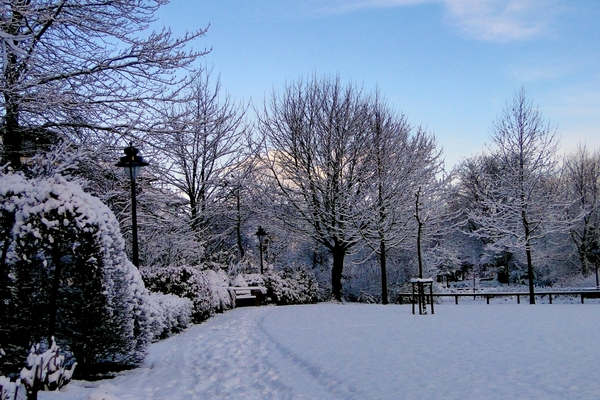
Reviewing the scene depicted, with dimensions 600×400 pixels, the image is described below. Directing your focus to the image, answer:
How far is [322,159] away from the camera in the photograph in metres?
Answer: 22.2

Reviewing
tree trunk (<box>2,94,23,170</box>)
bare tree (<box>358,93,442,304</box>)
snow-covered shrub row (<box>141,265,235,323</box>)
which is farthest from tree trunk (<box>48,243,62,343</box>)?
bare tree (<box>358,93,442,304</box>)

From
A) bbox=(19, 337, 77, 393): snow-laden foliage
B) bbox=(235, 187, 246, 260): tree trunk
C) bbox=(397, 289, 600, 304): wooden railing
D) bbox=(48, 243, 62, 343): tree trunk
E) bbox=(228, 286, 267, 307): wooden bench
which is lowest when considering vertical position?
bbox=(397, 289, 600, 304): wooden railing

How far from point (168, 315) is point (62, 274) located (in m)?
4.77

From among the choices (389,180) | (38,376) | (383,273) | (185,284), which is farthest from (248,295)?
(38,376)

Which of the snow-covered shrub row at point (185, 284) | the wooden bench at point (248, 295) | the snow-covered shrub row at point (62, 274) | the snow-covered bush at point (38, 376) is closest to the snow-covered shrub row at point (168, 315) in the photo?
the snow-covered shrub row at point (185, 284)

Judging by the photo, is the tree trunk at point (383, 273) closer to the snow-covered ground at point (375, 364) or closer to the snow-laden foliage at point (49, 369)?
the snow-covered ground at point (375, 364)

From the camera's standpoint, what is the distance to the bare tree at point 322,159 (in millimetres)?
21797

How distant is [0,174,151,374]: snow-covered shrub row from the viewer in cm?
562

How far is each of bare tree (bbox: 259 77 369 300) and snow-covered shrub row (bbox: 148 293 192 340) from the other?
34.1 feet

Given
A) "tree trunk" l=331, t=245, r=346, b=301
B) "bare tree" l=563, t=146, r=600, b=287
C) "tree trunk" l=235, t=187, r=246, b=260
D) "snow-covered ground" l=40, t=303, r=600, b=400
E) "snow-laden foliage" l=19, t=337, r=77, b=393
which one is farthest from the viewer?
"bare tree" l=563, t=146, r=600, b=287

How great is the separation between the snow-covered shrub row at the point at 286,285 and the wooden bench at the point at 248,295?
527 millimetres

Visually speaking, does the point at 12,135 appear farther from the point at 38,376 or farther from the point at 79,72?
the point at 38,376

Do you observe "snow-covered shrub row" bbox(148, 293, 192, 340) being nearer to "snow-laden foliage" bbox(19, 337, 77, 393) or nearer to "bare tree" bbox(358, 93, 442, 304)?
"snow-laden foliage" bbox(19, 337, 77, 393)

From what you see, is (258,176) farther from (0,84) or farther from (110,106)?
(0,84)
